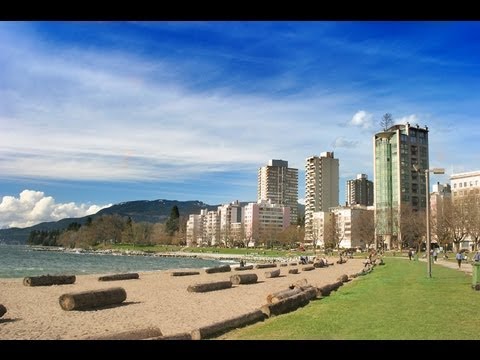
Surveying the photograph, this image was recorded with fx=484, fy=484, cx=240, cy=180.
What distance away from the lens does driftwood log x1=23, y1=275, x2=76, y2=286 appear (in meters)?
27.3

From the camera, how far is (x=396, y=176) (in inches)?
4663

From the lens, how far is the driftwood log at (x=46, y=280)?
89.6 feet

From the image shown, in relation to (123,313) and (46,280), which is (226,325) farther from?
(46,280)

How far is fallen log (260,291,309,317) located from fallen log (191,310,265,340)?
0.35m

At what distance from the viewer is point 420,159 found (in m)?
111

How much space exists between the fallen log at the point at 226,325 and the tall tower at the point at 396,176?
97.6 meters

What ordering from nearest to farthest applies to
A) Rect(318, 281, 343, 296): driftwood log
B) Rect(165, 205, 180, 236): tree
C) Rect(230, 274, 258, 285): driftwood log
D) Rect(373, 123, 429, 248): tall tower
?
Rect(318, 281, 343, 296): driftwood log < Rect(230, 274, 258, 285): driftwood log < Rect(373, 123, 429, 248): tall tower < Rect(165, 205, 180, 236): tree

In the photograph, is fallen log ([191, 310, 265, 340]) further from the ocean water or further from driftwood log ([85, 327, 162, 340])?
the ocean water

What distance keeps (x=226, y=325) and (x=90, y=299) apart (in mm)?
7278

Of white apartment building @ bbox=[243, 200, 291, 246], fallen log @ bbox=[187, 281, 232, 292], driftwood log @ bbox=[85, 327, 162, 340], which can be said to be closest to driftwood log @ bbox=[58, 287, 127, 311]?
fallen log @ bbox=[187, 281, 232, 292]

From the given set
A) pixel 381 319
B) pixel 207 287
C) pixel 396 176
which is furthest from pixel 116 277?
pixel 396 176

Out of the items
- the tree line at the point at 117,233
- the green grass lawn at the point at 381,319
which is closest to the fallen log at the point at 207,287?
the green grass lawn at the point at 381,319
